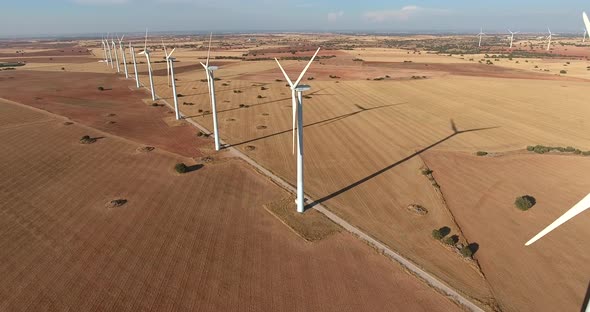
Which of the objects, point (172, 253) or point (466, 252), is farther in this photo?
point (466, 252)

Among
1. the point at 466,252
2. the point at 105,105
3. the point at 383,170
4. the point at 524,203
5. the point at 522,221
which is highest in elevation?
the point at 105,105

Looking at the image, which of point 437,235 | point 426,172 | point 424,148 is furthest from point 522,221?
point 424,148

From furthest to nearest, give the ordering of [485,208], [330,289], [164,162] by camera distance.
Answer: [164,162], [485,208], [330,289]

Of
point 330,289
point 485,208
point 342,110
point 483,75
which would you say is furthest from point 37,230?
point 483,75

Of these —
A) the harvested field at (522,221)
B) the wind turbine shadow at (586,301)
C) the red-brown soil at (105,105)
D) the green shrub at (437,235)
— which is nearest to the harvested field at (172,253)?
the green shrub at (437,235)

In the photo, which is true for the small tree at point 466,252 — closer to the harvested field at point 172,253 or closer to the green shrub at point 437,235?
the green shrub at point 437,235

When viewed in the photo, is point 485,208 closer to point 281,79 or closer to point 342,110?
point 342,110

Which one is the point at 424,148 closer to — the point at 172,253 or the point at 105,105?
the point at 172,253
